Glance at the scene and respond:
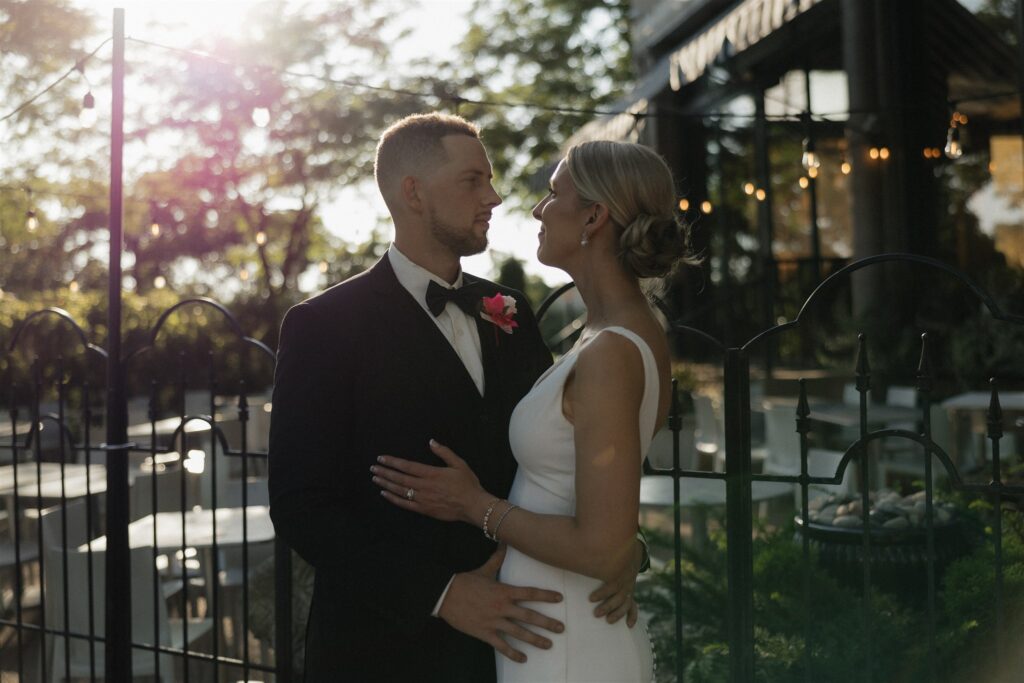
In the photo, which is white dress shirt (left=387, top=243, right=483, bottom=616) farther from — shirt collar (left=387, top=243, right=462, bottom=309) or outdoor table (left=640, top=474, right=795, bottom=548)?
outdoor table (left=640, top=474, right=795, bottom=548)

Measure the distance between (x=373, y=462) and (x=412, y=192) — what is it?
69 cm

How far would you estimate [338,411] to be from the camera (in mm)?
2285

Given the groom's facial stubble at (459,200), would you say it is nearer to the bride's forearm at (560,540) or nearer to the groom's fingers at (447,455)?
the groom's fingers at (447,455)

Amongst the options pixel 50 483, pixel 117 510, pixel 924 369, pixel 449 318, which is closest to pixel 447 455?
pixel 449 318

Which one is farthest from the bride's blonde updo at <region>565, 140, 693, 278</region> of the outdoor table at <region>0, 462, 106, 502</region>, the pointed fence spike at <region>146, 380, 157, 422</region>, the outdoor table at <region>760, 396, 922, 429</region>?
the outdoor table at <region>760, 396, 922, 429</region>

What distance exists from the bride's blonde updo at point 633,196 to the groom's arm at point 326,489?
26.4 inches

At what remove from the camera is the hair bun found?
7.04 feet

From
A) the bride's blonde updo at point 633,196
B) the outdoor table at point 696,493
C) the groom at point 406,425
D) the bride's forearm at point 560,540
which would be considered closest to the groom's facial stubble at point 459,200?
the groom at point 406,425

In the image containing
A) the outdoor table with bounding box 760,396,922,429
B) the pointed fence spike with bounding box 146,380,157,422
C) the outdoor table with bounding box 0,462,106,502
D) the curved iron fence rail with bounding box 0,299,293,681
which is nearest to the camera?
the curved iron fence rail with bounding box 0,299,293,681

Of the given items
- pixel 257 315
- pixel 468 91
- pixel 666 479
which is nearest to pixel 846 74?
pixel 666 479

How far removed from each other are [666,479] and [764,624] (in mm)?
2967

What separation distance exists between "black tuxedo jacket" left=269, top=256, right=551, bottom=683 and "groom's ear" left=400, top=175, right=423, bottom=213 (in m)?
0.21

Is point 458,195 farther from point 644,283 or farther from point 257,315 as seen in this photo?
point 257,315

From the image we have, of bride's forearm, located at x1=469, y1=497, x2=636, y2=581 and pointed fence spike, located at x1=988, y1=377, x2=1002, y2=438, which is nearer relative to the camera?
bride's forearm, located at x1=469, y1=497, x2=636, y2=581
